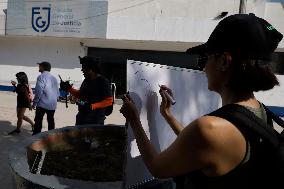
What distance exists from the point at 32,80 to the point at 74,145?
48.4 feet

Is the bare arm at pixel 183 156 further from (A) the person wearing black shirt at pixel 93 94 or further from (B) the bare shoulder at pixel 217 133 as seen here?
(A) the person wearing black shirt at pixel 93 94

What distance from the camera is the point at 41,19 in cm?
1694

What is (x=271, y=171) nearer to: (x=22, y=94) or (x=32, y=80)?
(x=22, y=94)

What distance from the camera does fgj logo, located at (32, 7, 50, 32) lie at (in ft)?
55.3

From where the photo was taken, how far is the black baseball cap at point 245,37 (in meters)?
1.24

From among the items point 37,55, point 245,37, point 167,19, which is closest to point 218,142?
point 245,37

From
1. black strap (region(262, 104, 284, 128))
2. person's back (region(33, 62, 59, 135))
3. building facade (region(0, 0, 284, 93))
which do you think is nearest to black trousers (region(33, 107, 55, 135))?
person's back (region(33, 62, 59, 135))

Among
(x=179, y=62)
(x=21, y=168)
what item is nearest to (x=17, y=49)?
(x=179, y=62)

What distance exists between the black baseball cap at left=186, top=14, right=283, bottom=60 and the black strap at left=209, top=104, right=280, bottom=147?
0.63 feet

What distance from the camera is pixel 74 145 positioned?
3871mm

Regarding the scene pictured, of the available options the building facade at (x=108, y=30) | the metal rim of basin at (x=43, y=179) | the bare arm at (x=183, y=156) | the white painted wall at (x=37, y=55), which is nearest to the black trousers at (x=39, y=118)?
the metal rim of basin at (x=43, y=179)

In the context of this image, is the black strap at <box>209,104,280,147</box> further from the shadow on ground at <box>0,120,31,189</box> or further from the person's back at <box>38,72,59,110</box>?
the person's back at <box>38,72,59,110</box>

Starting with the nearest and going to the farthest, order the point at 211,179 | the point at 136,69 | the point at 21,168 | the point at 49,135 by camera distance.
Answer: the point at 211,179 < the point at 136,69 < the point at 21,168 < the point at 49,135

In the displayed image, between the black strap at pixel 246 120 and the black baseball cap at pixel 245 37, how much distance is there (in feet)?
0.63
